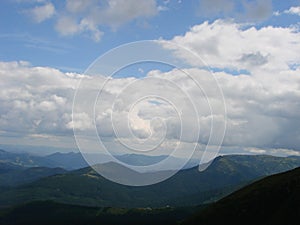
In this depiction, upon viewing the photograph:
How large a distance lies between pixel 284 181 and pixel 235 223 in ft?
143

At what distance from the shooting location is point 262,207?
579 feet

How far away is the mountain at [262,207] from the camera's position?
163 meters

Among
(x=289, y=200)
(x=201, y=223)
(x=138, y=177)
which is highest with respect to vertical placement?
(x=138, y=177)

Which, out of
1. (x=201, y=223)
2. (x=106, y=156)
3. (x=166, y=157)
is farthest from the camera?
(x=201, y=223)

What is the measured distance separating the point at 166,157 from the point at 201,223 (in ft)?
402

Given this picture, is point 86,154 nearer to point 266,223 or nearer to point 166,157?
point 166,157

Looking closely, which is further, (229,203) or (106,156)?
(229,203)

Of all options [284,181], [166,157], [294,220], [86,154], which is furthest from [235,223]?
[86,154]

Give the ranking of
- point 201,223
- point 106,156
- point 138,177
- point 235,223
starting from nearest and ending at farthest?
point 106,156
point 138,177
point 235,223
point 201,223

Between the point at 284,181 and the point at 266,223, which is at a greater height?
the point at 284,181

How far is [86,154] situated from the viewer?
68938 millimetres

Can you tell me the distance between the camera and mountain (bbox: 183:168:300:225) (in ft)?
534

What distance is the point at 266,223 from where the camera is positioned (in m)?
162

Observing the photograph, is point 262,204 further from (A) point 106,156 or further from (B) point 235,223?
(A) point 106,156
